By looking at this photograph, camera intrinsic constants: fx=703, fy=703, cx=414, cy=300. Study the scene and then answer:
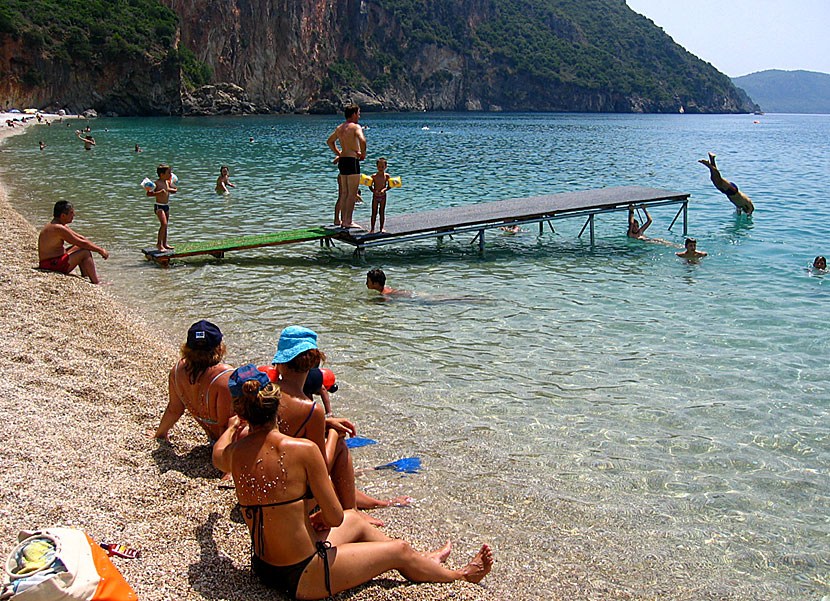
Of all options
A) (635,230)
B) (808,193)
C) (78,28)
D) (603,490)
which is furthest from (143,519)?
(78,28)

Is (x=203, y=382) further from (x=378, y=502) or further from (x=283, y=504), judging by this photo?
(x=283, y=504)

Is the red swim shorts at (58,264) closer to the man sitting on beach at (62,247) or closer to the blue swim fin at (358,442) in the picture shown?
the man sitting on beach at (62,247)

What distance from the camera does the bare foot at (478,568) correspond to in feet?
13.5

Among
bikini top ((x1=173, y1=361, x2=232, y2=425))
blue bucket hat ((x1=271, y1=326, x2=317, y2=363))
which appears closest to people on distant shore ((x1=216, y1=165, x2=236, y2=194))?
bikini top ((x1=173, y1=361, x2=232, y2=425))

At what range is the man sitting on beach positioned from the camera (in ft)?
33.2

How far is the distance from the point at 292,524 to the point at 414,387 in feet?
13.3

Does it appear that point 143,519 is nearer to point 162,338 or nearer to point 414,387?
point 414,387

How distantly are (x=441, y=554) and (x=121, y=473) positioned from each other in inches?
87.9

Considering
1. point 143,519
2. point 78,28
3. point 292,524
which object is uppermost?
point 78,28

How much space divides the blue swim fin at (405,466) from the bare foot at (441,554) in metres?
1.28

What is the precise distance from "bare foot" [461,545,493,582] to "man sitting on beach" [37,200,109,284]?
810cm

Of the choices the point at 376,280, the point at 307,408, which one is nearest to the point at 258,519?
the point at 307,408

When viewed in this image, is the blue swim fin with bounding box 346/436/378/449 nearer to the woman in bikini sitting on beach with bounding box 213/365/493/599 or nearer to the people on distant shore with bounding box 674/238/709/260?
the woman in bikini sitting on beach with bounding box 213/365/493/599

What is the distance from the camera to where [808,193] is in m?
25.3
